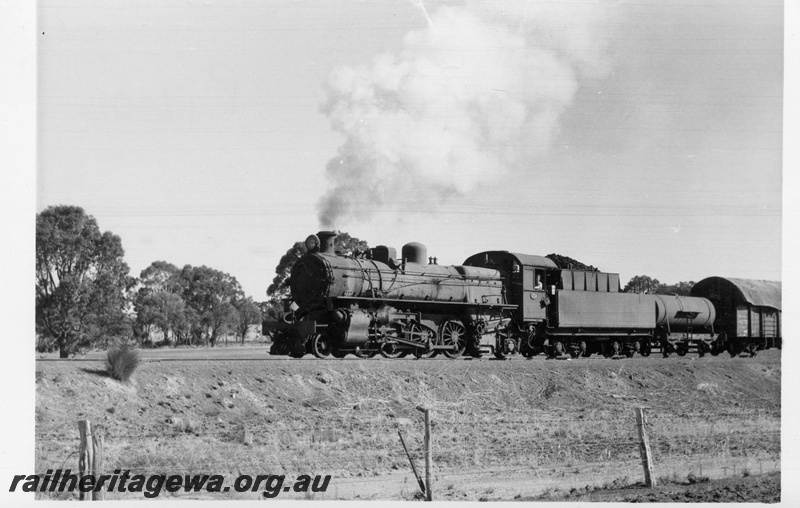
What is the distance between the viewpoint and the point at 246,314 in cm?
5894

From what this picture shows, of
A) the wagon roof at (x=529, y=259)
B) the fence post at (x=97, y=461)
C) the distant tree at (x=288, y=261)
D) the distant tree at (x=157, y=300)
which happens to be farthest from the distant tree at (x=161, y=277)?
the fence post at (x=97, y=461)

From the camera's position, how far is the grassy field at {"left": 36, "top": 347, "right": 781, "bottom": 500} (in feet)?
46.9

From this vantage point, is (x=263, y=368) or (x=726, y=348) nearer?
(x=263, y=368)

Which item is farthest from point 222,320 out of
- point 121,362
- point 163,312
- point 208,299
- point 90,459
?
point 90,459

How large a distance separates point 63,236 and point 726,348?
2982 cm

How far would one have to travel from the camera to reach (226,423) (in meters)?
16.8

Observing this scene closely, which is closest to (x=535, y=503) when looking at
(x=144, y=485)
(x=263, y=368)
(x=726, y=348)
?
(x=144, y=485)

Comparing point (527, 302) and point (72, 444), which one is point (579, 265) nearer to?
point (527, 302)

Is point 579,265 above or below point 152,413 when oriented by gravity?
above

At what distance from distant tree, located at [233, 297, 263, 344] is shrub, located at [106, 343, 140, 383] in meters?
40.6

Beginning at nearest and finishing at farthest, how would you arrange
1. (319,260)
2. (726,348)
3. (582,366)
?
(319,260), (582,366), (726,348)

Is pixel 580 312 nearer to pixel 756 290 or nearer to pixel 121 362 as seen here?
Answer: pixel 756 290

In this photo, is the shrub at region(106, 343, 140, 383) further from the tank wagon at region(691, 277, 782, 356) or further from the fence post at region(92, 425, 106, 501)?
the tank wagon at region(691, 277, 782, 356)

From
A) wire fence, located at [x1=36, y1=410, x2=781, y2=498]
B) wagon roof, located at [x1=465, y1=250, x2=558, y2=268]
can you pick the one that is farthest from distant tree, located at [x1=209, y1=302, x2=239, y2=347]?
wire fence, located at [x1=36, y1=410, x2=781, y2=498]
